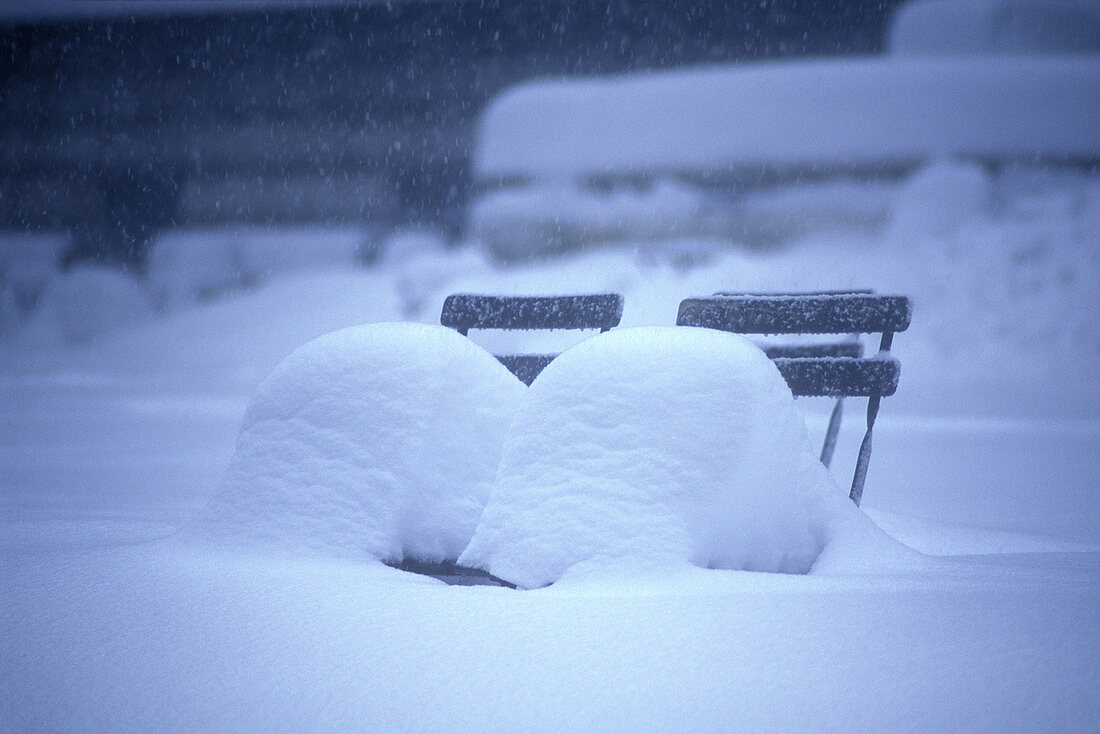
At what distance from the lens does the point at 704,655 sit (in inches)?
60.5

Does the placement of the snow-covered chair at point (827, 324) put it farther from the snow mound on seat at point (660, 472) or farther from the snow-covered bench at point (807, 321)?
the snow mound on seat at point (660, 472)

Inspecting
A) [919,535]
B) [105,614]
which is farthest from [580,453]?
[919,535]

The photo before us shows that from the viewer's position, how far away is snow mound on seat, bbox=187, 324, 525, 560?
7.39 ft

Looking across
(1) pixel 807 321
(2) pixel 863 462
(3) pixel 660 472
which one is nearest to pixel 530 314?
(1) pixel 807 321

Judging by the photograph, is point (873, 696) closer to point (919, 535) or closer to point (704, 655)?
point (704, 655)

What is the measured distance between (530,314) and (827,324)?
1233mm

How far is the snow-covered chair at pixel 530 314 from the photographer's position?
370 centimetres

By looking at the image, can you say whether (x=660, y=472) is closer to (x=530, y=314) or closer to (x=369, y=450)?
(x=369, y=450)

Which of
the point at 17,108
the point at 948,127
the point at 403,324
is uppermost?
the point at 948,127

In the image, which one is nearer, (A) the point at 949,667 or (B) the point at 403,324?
(A) the point at 949,667

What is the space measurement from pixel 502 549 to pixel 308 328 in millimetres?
12660

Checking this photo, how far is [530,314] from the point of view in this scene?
377 cm

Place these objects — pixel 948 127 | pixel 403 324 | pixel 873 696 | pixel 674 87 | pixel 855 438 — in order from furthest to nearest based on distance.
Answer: pixel 674 87, pixel 948 127, pixel 855 438, pixel 403 324, pixel 873 696

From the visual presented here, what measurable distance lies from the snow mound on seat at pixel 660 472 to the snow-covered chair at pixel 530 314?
1.35 m
